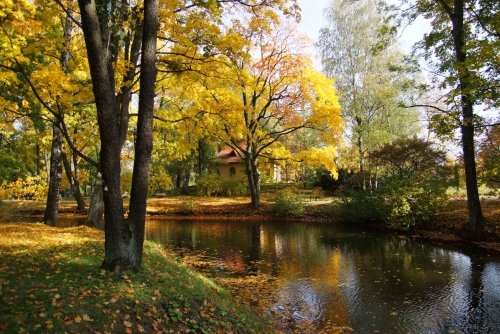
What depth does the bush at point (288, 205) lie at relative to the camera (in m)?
21.5

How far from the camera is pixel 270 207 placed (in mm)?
23125

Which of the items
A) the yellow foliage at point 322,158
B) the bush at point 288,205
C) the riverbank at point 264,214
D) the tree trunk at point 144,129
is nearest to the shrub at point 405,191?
the riverbank at point 264,214

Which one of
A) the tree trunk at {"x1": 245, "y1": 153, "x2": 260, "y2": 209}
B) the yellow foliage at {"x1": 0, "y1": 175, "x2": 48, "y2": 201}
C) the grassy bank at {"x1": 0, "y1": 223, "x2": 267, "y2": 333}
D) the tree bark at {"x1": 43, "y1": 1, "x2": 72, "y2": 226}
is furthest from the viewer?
the tree trunk at {"x1": 245, "y1": 153, "x2": 260, "y2": 209}

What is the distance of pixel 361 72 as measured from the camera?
2680cm

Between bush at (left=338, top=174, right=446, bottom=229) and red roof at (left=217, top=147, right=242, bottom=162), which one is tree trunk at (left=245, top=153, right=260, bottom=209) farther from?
red roof at (left=217, top=147, right=242, bottom=162)

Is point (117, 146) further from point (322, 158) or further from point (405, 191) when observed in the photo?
point (322, 158)

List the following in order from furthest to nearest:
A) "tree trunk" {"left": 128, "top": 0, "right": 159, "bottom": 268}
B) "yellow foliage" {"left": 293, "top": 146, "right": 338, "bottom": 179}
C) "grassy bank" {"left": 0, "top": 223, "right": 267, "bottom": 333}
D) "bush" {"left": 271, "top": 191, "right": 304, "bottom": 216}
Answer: "bush" {"left": 271, "top": 191, "right": 304, "bottom": 216}
"yellow foliage" {"left": 293, "top": 146, "right": 338, "bottom": 179}
"tree trunk" {"left": 128, "top": 0, "right": 159, "bottom": 268}
"grassy bank" {"left": 0, "top": 223, "right": 267, "bottom": 333}

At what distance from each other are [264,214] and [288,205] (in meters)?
1.85

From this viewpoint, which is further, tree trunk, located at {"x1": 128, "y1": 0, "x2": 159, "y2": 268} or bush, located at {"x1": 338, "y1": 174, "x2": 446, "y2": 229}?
bush, located at {"x1": 338, "y1": 174, "x2": 446, "y2": 229}

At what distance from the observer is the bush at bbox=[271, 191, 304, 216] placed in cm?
2155

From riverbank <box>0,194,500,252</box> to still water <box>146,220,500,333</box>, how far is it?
138 centimetres

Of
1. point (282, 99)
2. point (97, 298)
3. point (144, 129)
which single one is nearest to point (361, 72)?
point (282, 99)

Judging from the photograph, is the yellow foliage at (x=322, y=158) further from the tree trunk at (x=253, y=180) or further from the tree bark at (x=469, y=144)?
the tree bark at (x=469, y=144)

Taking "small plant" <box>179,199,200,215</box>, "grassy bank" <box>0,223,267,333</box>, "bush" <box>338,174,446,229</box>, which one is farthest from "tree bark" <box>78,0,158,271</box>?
"small plant" <box>179,199,200,215</box>
